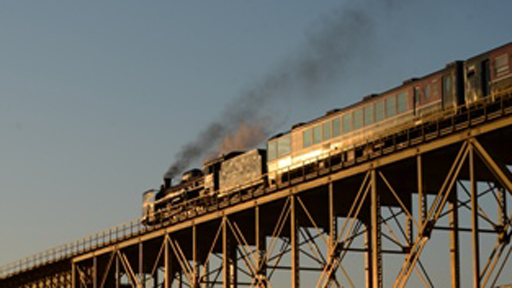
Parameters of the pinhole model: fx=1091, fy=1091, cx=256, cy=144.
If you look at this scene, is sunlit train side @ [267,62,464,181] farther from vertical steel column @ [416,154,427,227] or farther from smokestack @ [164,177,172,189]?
smokestack @ [164,177,172,189]

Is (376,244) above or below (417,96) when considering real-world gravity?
below

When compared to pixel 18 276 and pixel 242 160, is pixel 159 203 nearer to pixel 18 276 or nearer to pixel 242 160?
pixel 242 160

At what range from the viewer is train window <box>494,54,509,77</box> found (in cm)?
4697

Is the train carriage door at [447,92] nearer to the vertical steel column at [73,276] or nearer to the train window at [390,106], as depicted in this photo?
the train window at [390,106]

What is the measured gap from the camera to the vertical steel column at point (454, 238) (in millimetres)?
47875

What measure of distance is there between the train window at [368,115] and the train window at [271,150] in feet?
29.3

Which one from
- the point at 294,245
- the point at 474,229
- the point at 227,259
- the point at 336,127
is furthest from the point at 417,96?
the point at 227,259

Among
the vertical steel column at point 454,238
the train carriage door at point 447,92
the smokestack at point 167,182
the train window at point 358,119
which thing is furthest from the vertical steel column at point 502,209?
the smokestack at point 167,182

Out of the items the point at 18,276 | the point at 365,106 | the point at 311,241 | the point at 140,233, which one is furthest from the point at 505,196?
the point at 18,276

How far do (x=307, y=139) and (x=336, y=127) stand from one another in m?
2.83

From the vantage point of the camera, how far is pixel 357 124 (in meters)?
55.8

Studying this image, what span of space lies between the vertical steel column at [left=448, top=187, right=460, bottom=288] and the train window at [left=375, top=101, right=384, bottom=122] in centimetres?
541

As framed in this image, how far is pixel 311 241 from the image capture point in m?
59.0

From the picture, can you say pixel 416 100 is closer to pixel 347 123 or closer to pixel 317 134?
pixel 347 123
